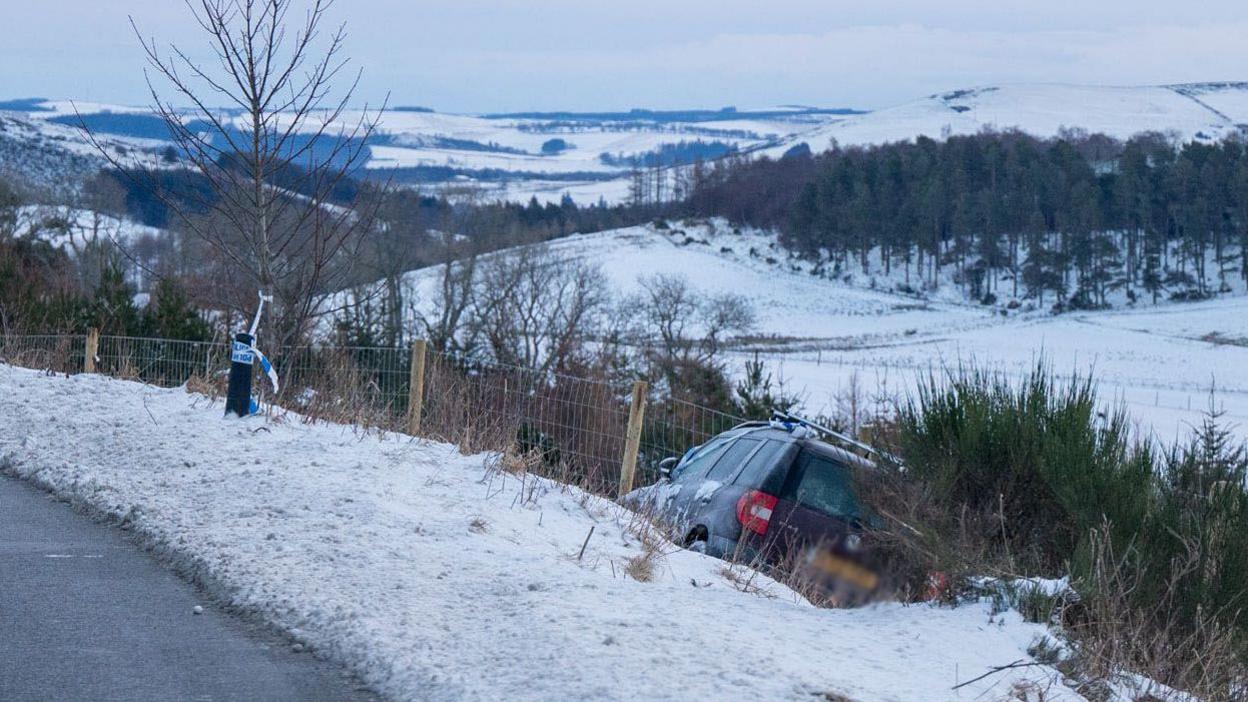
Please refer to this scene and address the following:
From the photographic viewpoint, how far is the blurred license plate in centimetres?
776

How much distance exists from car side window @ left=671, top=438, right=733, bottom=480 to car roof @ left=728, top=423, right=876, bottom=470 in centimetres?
35

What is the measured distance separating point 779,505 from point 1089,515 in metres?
2.29

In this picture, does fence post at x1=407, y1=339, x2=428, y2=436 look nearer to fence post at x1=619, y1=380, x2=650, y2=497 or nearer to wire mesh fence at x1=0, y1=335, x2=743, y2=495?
wire mesh fence at x1=0, y1=335, x2=743, y2=495

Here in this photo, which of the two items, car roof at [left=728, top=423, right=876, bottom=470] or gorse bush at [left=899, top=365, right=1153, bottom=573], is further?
car roof at [left=728, top=423, right=876, bottom=470]

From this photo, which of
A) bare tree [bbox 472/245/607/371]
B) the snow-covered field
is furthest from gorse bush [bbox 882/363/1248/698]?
bare tree [bbox 472/245/607/371]

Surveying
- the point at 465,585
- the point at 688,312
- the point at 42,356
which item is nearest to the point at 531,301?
the point at 688,312

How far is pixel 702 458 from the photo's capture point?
11.2m

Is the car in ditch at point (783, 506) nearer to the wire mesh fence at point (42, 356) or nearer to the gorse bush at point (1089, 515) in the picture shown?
the gorse bush at point (1089, 515)

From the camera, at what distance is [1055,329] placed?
9388cm

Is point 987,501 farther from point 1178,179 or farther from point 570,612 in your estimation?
point 1178,179

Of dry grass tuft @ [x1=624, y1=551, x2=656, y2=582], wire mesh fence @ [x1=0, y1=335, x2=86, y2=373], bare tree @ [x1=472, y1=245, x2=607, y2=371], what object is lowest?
bare tree @ [x1=472, y1=245, x2=607, y2=371]

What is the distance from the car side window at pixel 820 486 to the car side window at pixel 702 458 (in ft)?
4.47

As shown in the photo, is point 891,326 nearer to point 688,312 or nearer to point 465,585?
point 688,312

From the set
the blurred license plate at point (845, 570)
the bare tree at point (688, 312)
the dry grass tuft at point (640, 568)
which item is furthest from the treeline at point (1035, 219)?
the dry grass tuft at point (640, 568)
